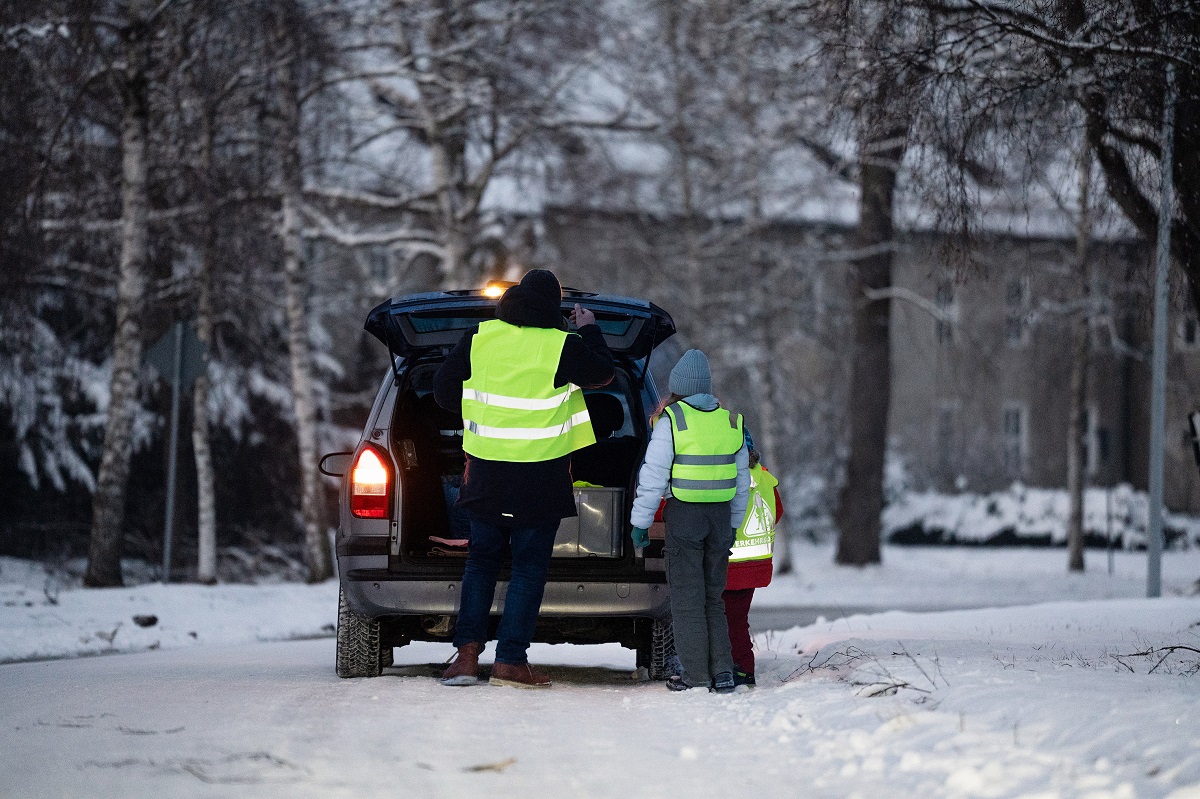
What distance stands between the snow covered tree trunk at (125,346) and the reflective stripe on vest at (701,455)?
32.9 feet

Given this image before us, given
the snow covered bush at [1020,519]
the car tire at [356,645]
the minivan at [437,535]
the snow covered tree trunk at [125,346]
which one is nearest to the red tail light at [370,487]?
the minivan at [437,535]

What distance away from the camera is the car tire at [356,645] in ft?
25.7

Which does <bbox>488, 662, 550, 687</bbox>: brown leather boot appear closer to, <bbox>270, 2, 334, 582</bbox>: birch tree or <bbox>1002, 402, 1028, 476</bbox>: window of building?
<bbox>270, 2, 334, 582</bbox>: birch tree

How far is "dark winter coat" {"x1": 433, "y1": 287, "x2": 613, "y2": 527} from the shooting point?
24.2 feet

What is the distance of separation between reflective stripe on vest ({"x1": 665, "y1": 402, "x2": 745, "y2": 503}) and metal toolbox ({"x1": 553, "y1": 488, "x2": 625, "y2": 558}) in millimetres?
485

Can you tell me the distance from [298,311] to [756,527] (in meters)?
12.7

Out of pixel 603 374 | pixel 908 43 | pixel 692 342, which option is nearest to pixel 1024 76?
pixel 908 43

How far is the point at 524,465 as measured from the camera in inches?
293

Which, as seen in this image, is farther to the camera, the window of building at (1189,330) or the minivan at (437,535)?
the window of building at (1189,330)

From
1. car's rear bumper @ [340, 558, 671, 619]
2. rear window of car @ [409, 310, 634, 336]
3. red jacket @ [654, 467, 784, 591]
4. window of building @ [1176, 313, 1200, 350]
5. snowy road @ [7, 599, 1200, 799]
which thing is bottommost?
snowy road @ [7, 599, 1200, 799]

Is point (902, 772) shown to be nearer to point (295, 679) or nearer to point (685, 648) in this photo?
point (685, 648)

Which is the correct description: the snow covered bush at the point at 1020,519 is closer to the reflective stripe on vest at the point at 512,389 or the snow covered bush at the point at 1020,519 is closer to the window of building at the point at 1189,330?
the window of building at the point at 1189,330

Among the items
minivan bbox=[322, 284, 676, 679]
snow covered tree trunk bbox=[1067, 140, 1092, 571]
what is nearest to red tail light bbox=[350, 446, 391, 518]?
minivan bbox=[322, 284, 676, 679]

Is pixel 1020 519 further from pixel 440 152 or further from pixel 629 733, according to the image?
pixel 629 733
